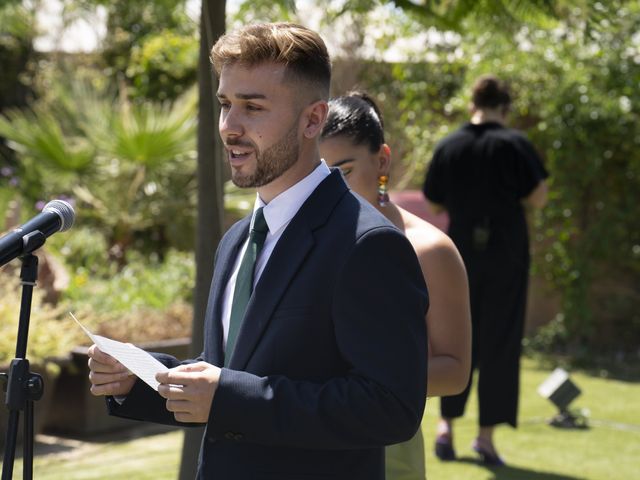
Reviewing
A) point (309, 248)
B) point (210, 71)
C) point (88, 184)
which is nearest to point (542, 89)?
point (88, 184)

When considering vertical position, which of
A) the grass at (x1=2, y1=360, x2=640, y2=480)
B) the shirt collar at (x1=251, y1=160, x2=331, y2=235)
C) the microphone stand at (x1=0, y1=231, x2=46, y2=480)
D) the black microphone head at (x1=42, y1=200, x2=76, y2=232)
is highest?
the shirt collar at (x1=251, y1=160, x2=331, y2=235)

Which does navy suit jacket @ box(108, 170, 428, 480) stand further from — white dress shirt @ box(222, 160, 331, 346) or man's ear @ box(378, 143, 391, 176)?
man's ear @ box(378, 143, 391, 176)

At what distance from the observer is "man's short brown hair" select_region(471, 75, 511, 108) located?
6.32 m

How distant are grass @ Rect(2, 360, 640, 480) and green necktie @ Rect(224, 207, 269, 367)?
3673mm

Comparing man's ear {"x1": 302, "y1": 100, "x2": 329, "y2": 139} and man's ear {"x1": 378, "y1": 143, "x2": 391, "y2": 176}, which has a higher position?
man's ear {"x1": 302, "y1": 100, "x2": 329, "y2": 139}

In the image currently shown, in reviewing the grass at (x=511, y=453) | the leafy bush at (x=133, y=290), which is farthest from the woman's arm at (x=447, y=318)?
the leafy bush at (x=133, y=290)

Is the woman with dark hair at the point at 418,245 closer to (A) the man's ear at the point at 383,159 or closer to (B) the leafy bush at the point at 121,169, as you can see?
(A) the man's ear at the point at 383,159

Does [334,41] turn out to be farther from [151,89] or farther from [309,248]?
[309,248]

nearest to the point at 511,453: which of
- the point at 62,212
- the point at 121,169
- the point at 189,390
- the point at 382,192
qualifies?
the point at 382,192

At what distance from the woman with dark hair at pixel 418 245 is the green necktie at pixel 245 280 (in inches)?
28.9

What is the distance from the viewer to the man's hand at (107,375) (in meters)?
2.25

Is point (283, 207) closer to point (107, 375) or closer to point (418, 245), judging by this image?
point (107, 375)

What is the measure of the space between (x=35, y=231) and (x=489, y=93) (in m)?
4.41

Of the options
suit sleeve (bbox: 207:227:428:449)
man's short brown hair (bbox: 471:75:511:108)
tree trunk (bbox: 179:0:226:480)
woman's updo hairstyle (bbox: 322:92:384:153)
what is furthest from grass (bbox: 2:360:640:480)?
suit sleeve (bbox: 207:227:428:449)
